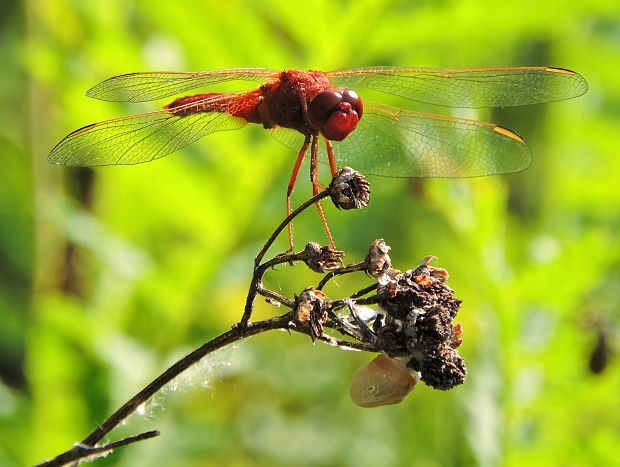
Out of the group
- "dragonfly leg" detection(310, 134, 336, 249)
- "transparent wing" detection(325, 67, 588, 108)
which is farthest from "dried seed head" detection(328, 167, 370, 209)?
"transparent wing" detection(325, 67, 588, 108)

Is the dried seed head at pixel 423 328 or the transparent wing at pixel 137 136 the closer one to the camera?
the dried seed head at pixel 423 328

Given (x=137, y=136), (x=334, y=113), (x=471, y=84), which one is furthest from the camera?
(x=471, y=84)

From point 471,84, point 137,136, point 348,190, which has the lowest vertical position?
point 348,190

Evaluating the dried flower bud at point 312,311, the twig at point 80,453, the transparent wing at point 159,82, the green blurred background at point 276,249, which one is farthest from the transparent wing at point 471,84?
the twig at point 80,453

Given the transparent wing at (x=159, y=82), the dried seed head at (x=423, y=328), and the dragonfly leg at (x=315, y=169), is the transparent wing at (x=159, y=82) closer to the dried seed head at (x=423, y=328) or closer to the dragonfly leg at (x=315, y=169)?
the dragonfly leg at (x=315, y=169)

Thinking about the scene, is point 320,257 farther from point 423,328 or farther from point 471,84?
point 471,84

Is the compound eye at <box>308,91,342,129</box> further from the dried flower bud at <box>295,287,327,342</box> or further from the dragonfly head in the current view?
the dried flower bud at <box>295,287,327,342</box>

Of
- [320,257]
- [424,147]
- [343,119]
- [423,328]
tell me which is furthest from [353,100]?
[423,328]
